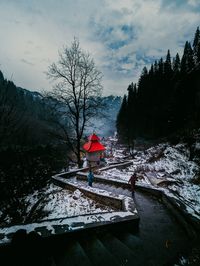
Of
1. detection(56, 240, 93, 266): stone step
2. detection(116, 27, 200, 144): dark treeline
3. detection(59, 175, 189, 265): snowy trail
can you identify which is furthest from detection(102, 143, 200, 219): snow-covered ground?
detection(116, 27, 200, 144): dark treeline

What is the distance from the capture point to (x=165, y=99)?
38.1 metres

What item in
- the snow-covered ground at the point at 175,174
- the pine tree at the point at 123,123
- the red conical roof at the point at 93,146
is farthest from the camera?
the pine tree at the point at 123,123

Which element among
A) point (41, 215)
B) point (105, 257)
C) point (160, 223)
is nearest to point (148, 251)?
point (105, 257)

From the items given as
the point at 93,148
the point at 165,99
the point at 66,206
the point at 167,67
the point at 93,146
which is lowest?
the point at 66,206

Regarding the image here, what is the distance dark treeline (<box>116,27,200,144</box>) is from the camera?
29453 millimetres

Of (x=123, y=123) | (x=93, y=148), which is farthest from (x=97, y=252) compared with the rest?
(x=123, y=123)

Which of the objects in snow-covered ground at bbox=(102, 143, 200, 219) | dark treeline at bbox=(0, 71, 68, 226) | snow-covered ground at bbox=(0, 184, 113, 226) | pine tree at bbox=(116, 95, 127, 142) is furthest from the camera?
pine tree at bbox=(116, 95, 127, 142)

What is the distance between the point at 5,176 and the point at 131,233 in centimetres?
1300

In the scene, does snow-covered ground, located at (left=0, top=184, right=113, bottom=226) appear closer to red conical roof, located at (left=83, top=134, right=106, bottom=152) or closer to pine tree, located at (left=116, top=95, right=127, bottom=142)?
red conical roof, located at (left=83, top=134, right=106, bottom=152)

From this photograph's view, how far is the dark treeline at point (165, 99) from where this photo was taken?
29.5m

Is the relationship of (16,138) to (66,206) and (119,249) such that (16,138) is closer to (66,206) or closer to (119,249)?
(66,206)

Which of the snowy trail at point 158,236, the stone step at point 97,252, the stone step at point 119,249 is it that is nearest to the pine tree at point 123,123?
the snowy trail at point 158,236

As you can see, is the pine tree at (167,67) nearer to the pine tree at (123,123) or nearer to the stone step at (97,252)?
the pine tree at (123,123)

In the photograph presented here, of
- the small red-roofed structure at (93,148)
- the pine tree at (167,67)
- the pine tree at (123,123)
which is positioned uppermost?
the pine tree at (167,67)
